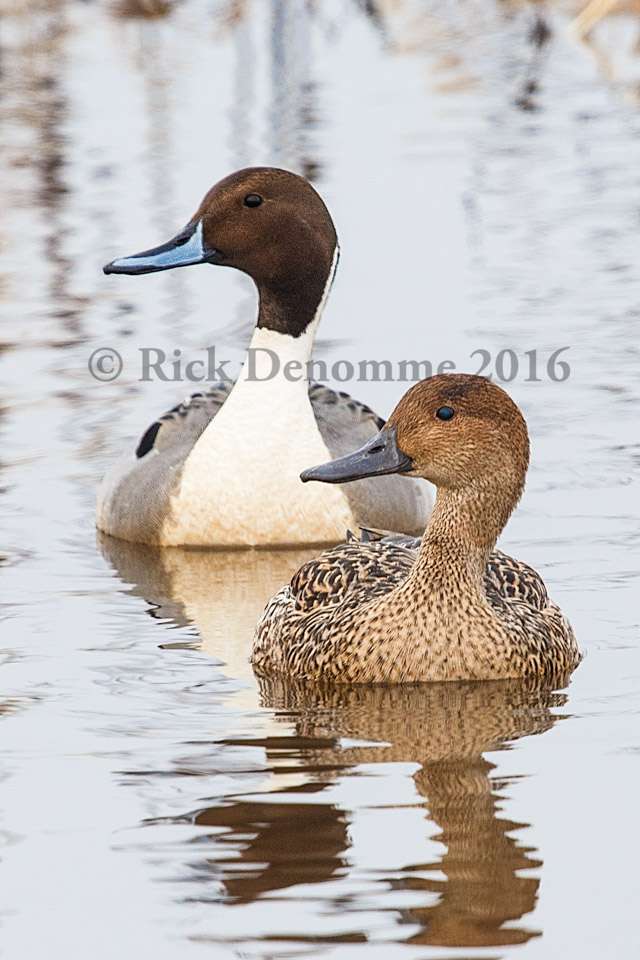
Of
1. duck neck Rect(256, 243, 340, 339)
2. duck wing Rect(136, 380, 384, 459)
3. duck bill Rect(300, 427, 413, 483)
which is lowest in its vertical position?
duck bill Rect(300, 427, 413, 483)

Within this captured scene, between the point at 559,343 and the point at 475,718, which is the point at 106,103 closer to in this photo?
the point at 559,343

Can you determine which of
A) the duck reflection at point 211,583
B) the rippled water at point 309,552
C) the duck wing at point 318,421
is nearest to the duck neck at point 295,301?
the duck wing at point 318,421

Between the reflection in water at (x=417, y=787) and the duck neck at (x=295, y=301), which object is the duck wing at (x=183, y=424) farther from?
the reflection in water at (x=417, y=787)

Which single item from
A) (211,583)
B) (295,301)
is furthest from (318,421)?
(211,583)

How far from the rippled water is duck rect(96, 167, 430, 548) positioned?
12 centimetres

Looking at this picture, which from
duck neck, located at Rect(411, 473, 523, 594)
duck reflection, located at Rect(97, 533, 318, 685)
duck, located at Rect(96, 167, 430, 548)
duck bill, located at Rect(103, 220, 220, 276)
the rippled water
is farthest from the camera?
duck, located at Rect(96, 167, 430, 548)

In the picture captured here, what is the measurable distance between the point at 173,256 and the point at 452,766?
12.4 feet

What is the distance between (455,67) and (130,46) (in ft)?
10.8

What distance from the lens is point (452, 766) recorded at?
6.55 metres

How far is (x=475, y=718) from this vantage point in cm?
707

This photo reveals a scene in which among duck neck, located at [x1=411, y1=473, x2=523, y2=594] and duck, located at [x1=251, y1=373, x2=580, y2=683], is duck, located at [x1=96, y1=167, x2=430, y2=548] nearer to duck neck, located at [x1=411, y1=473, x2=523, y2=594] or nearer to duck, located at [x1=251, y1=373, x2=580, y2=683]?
duck, located at [x1=251, y1=373, x2=580, y2=683]

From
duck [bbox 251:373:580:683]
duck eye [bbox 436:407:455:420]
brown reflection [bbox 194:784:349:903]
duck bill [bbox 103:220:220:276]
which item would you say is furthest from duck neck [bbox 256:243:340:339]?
brown reflection [bbox 194:784:349:903]

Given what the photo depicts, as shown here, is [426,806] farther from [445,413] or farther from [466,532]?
[445,413]

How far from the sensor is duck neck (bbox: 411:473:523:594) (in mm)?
7516
